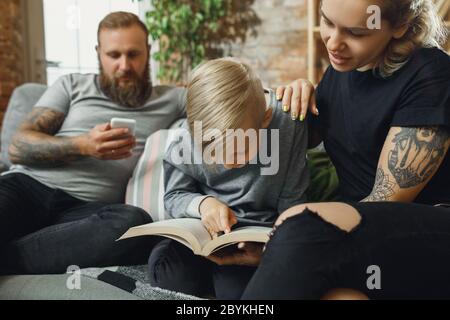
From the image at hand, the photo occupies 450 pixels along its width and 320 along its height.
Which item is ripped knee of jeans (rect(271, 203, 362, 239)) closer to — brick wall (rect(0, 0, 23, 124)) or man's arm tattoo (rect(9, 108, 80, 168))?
man's arm tattoo (rect(9, 108, 80, 168))

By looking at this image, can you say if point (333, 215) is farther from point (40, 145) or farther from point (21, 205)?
point (40, 145)

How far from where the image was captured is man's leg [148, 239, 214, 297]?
0.99m

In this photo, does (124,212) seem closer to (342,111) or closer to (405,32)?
(342,111)

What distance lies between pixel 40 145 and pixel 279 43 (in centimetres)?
178

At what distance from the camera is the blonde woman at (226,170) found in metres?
0.95

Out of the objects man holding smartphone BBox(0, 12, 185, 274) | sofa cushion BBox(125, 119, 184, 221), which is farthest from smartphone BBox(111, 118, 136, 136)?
sofa cushion BBox(125, 119, 184, 221)

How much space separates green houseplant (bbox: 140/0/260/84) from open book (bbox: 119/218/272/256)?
206 cm

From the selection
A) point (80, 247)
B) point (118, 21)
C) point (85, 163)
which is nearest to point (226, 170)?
point (80, 247)

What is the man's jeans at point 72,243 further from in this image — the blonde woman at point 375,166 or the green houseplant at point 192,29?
the green houseplant at point 192,29

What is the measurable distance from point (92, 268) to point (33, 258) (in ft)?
0.48

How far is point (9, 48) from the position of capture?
2.65 m

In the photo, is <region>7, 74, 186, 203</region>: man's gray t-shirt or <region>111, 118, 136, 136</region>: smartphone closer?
<region>111, 118, 136, 136</region>: smartphone

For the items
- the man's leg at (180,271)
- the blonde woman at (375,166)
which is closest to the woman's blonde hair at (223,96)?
the blonde woman at (375,166)

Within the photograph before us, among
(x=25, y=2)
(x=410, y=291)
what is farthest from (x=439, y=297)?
(x=25, y=2)
